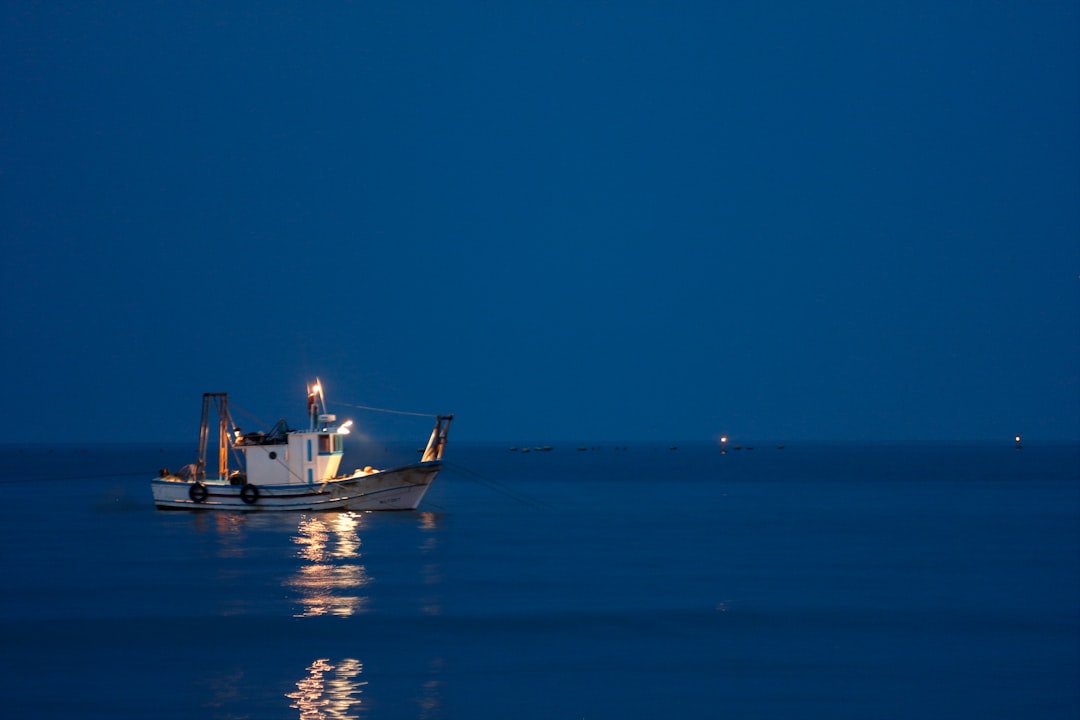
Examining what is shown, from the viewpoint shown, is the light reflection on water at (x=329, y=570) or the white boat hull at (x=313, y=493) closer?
the light reflection on water at (x=329, y=570)

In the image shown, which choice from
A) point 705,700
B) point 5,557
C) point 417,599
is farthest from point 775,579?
point 5,557

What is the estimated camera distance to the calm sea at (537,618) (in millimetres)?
20484

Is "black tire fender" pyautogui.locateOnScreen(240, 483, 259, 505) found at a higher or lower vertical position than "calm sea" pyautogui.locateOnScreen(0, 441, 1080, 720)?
higher

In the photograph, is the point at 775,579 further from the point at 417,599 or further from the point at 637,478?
the point at 637,478

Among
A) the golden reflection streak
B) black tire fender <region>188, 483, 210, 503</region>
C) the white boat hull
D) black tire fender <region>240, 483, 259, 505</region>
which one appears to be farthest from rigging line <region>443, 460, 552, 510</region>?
the golden reflection streak

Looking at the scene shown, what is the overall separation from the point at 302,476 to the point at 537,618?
1132 inches

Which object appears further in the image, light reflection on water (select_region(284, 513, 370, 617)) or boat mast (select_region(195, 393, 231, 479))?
boat mast (select_region(195, 393, 231, 479))

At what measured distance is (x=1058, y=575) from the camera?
38.0 meters

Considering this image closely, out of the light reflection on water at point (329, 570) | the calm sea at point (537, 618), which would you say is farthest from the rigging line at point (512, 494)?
the calm sea at point (537, 618)

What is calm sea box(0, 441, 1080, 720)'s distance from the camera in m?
20.5

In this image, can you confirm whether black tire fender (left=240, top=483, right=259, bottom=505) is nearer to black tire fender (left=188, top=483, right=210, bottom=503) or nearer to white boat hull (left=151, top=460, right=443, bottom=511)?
white boat hull (left=151, top=460, right=443, bottom=511)

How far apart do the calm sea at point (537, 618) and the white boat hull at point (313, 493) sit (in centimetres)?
97

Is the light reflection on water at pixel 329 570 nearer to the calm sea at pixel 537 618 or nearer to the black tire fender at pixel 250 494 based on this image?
the calm sea at pixel 537 618

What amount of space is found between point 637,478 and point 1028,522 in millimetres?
65216
